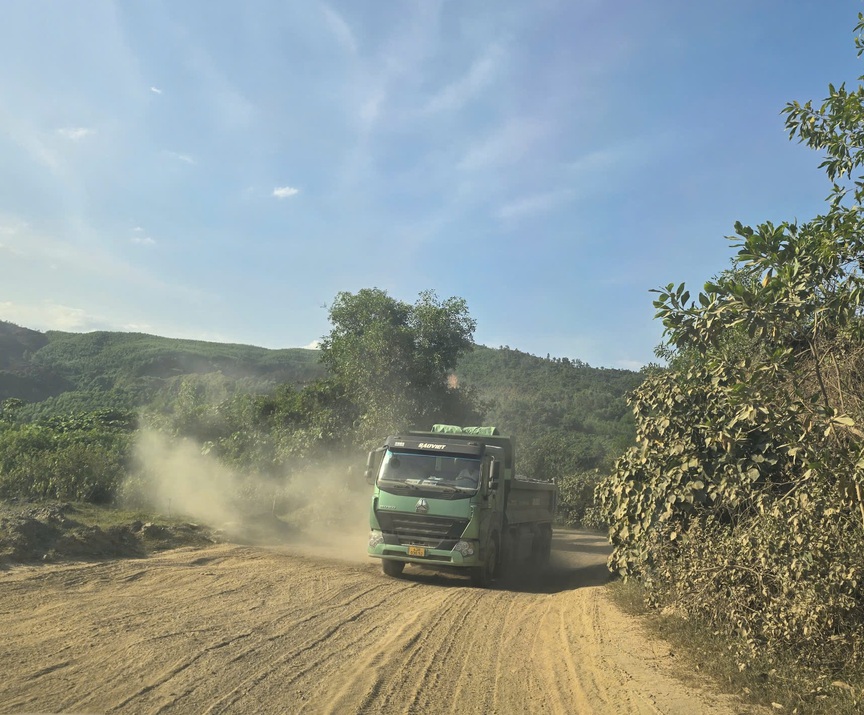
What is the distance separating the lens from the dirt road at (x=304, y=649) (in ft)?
17.0

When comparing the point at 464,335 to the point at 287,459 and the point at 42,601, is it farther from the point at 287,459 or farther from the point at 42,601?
the point at 42,601

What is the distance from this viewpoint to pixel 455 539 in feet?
39.1

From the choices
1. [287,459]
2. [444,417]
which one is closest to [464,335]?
[444,417]

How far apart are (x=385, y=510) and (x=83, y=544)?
5.31 meters

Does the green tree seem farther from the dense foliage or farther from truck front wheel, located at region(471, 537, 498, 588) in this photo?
the dense foliage

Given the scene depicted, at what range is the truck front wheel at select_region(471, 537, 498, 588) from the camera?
1211 cm

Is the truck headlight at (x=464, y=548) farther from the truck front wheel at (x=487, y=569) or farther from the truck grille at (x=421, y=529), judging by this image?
the truck front wheel at (x=487, y=569)

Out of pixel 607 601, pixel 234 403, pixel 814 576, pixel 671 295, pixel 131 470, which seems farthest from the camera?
pixel 234 403

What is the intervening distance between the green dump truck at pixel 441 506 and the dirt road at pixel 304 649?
48.4 inches

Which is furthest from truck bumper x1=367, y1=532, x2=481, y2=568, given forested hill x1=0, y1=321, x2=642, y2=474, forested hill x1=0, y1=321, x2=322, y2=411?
forested hill x1=0, y1=321, x2=322, y2=411

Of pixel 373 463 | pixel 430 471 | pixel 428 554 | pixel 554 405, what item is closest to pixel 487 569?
pixel 428 554

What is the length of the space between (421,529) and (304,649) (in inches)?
224

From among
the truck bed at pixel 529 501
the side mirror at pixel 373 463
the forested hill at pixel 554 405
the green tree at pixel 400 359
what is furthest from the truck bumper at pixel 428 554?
the forested hill at pixel 554 405

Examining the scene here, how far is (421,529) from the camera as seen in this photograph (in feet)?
39.8
